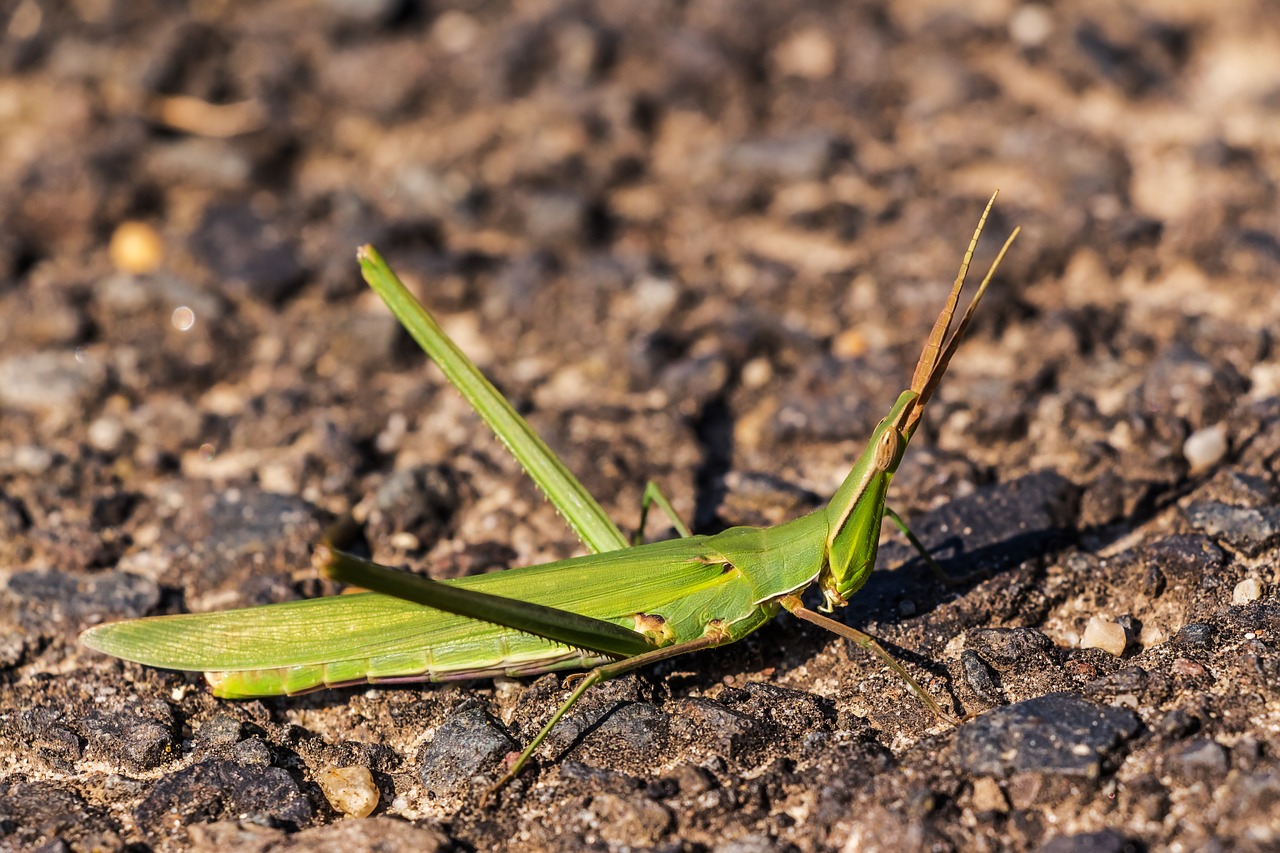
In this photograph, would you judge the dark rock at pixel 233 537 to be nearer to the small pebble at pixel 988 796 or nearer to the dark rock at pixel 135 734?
the dark rock at pixel 135 734

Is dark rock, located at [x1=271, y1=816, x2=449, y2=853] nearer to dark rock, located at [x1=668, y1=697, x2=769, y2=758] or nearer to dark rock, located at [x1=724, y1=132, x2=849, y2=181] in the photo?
dark rock, located at [x1=668, y1=697, x2=769, y2=758]

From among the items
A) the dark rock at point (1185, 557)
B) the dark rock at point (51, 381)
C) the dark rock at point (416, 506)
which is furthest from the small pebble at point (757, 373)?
the dark rock at point (51, 381)

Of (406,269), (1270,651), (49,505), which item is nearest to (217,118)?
(406,269)

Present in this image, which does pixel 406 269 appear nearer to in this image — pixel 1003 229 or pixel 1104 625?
pixel 1003 229

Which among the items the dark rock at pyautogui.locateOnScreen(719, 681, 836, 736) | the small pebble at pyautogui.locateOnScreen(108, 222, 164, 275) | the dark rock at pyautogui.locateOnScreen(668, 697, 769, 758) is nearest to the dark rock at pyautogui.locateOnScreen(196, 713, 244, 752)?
the dark rock at pyautogui.locateOnScreen(668, 697, 769, 758)

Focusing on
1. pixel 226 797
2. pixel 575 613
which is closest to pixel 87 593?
pixel 226 797

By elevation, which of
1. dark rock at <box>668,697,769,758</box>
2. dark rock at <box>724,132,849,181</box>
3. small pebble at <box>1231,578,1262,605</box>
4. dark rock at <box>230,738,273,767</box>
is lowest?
dark rock at <box>230,738,273,767</box>
